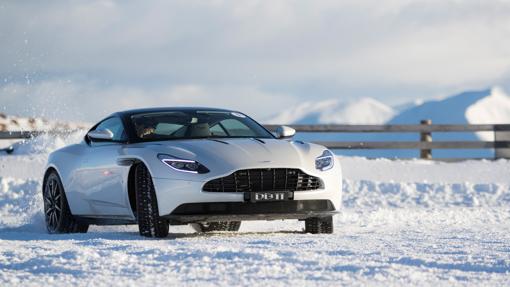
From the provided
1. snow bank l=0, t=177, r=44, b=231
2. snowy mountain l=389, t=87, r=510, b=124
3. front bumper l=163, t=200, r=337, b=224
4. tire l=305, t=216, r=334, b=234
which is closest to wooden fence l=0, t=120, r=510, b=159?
snow bank l=0, t=177, r=44, b=231

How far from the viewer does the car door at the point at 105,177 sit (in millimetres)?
9148

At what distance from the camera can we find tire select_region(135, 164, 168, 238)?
860 centimetres

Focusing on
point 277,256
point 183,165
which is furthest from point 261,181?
point 277,256

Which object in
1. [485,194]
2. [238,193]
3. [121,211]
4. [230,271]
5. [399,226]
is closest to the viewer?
[230,271]

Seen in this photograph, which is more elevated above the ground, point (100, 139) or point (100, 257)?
point (100, 139)

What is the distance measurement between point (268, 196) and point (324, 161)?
74 cm

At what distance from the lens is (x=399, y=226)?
11.0 meters

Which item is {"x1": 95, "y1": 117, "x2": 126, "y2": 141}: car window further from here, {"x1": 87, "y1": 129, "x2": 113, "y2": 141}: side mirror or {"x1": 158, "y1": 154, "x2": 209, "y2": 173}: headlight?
{"x1": 158, "y1": 154, "x2": 209, "y2": 173}: headlight

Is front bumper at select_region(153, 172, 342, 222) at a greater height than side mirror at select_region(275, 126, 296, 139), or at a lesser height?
lesser

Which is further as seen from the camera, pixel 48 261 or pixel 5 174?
pixel 5 174

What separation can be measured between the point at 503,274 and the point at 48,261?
3027mm

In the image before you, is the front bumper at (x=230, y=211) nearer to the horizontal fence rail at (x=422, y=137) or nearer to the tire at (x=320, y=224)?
the tire at (x=320, y=224)

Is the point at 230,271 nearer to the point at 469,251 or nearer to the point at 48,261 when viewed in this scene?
the point at 48,261

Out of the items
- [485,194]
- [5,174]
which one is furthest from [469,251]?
[5,174]
